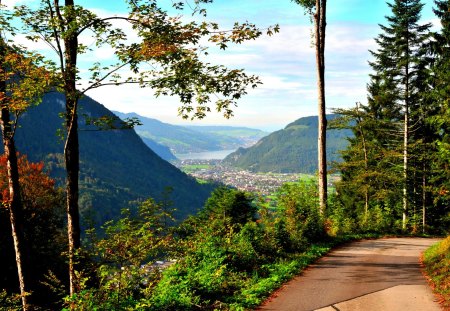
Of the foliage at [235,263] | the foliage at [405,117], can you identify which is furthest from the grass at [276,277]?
the foliage at [405,117]

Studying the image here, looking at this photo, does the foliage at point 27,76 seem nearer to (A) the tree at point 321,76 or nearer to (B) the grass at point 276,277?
(B) the grass at point 276,277

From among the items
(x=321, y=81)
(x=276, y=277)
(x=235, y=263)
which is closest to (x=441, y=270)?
(x=276, y=277)

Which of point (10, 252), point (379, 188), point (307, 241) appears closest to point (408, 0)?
point (379, 188)

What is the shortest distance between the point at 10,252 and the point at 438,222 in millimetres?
34960

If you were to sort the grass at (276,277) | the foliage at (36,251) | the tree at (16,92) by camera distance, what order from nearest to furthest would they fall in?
1. the tree at (16,92)
2. the grass at (276,277)
3. the foliage at (36,251)

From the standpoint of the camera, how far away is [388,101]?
95.1ft

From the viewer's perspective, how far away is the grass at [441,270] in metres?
8.45

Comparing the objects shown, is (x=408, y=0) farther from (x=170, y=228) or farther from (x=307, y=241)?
(x=170, y=228)

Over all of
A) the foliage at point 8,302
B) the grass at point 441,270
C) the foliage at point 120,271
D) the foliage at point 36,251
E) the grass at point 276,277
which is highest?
the foliage at point 120,271

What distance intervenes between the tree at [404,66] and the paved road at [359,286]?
17.6m

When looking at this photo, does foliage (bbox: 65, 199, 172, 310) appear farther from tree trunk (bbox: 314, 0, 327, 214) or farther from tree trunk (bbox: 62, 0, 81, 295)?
tree trunk (bbox: 314, 0, 327, 214)

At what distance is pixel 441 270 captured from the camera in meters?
10.1

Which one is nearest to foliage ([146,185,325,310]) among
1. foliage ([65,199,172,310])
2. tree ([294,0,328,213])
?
foliage ([65,199,172,310])


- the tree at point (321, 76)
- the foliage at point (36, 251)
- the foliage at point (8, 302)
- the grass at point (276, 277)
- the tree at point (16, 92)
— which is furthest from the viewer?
the foliage at point (36, 251)
